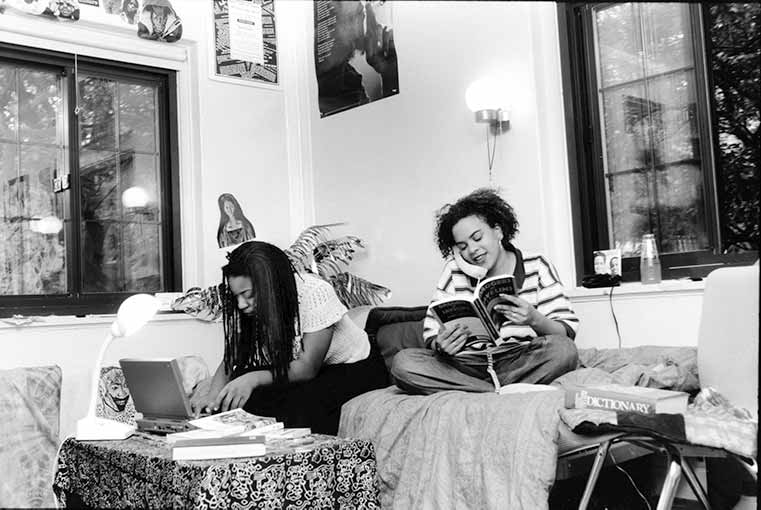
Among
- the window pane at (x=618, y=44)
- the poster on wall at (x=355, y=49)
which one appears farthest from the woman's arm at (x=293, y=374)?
the window pane at (x=618, y=44)

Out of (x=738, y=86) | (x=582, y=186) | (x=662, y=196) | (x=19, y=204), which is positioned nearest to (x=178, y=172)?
(x=19, y=204)

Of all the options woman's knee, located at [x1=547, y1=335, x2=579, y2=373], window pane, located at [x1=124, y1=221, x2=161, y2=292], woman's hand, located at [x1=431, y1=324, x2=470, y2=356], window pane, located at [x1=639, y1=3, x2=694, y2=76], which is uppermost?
window pane, located at [x1=639, y1=3, x2=694, y2=76]

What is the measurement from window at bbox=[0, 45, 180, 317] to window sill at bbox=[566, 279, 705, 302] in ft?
7.08

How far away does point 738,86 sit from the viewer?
121 inches

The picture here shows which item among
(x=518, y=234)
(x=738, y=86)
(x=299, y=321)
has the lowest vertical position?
(x=299, y=321)

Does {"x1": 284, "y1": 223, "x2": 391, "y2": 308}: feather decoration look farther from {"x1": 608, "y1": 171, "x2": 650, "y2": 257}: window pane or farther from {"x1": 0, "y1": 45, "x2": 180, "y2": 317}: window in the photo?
{"x1": 608, "y1": 171, "x2": 650, "y2": 257}: window pane

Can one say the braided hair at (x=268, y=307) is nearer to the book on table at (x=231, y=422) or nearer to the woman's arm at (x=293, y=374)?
the woman's arm at (x=293, y=374)

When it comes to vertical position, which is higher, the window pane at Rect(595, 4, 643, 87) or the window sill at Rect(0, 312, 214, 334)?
the window pane at Rect(595, 4, 643, 87)

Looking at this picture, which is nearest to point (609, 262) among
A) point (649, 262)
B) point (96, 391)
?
point (649, 262)

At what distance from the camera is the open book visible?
8.79 ft

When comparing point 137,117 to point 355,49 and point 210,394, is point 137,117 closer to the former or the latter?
point 210,394

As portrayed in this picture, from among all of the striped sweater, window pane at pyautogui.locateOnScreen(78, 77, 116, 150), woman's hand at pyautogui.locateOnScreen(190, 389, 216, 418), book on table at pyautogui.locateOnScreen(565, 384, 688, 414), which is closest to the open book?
the striped sweater

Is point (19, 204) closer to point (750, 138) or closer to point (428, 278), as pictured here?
point (428, 278)

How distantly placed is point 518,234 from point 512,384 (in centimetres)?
100
